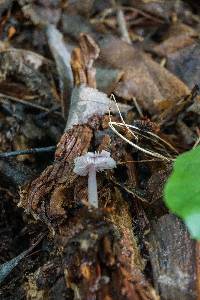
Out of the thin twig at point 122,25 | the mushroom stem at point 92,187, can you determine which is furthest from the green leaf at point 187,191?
the thin twig at point 122,25

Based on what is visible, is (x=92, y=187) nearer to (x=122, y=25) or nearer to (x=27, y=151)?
(x=27, y=151)

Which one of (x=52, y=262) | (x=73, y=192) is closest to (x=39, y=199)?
(x=73, y=192)

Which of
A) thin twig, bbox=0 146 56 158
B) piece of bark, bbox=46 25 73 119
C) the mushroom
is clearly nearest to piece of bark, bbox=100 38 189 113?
piece of bark, bbox=46 25 73 119

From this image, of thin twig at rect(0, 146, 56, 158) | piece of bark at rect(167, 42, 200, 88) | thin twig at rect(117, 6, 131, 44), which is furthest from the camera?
thin twig at rect(117, 6, 131, 44)

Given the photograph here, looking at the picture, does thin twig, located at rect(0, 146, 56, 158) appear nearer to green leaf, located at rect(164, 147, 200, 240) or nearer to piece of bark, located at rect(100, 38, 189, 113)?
piece of bark, located at rect(100, 38, 189, 113)

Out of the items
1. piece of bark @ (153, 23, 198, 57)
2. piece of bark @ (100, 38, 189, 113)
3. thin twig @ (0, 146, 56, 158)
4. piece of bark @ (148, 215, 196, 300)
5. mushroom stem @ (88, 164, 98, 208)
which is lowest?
piece of bark @ (148, 215, 196, 300)

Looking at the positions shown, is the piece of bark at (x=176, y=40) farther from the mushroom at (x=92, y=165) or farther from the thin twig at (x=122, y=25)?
the mushroom at (x=92, y=165)
